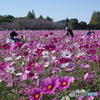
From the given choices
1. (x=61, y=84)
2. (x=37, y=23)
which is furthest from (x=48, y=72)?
(x=37, y=23)

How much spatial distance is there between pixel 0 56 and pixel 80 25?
127 feet

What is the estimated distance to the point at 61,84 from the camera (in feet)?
4.26

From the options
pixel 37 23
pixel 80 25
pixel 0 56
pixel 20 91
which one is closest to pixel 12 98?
pixel 20 91

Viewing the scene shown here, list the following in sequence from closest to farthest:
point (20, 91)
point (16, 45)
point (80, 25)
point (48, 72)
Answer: point (20, 91) < point (48, 72) < point (16, 45) < point (80, 25)

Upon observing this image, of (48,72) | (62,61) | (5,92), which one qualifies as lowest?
(5,92)

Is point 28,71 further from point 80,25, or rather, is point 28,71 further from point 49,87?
point 80,25

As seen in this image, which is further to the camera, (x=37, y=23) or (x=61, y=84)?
(x=37, y=23)

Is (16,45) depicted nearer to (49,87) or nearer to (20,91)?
(20,91)

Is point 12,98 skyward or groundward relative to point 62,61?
groundward

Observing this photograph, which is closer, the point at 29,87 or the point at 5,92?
the point at 29,87

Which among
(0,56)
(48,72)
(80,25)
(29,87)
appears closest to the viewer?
(29,87)

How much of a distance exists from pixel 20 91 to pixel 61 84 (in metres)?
0.71

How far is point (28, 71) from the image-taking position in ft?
5.98

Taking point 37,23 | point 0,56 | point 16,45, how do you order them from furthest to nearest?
point 37,23 → point 0,56 → point 16,45
